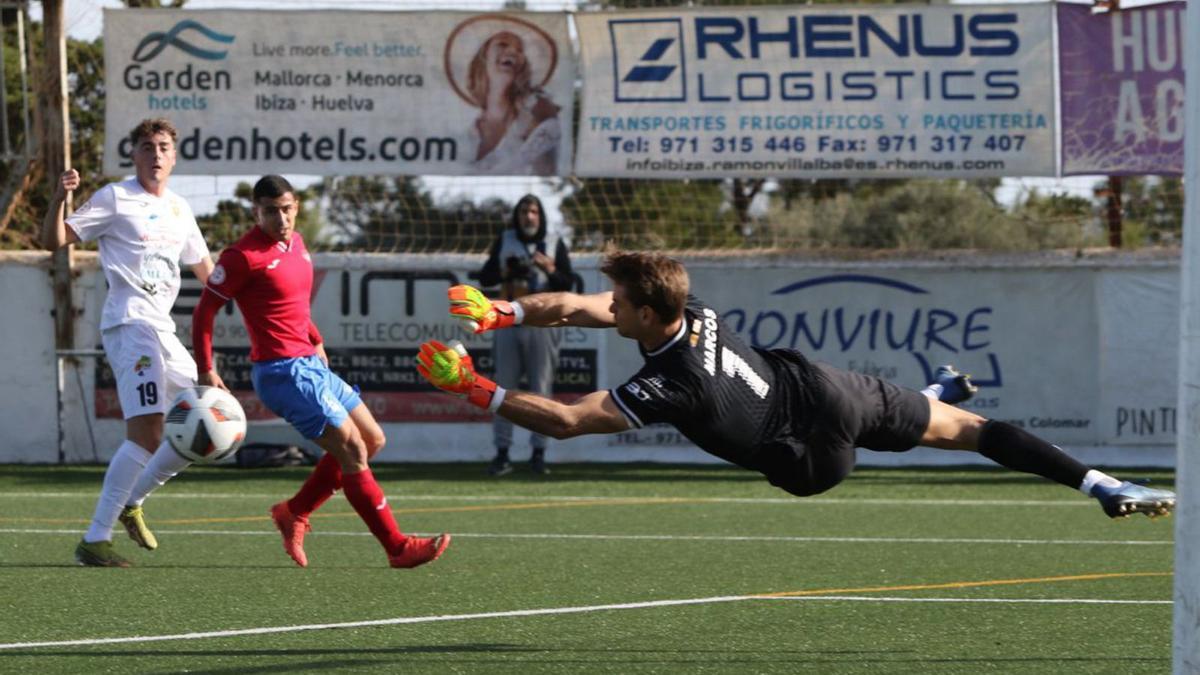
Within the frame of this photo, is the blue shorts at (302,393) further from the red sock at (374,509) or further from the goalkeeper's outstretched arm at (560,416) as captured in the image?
the goalkeeper's outstretched arm at (560,416)

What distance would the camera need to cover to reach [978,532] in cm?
1038

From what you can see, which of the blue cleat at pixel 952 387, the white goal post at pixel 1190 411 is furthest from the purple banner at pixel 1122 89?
the white goal post at pixel 1190 411

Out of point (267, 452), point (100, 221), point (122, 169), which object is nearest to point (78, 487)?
point (267, 452)

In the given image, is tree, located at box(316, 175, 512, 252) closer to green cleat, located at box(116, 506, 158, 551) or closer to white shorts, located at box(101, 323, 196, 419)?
white shorts, located at box(101, 323, 196, 419)

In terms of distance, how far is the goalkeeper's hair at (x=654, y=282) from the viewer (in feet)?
19.1

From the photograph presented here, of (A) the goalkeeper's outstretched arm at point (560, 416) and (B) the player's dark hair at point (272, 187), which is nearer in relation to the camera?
(A) the goalkeeper's outstretched arm at point (560, 416)

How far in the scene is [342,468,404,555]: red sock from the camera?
26.4 ft

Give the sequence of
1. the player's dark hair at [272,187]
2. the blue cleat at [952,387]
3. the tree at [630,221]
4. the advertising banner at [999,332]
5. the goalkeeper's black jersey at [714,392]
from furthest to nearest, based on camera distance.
A: the tree at [630,221]
the advertising banner at [999,332]
the player's dark hair at [272,187]
the blue cleat at [952,387]
the goalkeeper's black jersey at [714,392]

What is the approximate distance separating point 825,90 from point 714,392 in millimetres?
10408

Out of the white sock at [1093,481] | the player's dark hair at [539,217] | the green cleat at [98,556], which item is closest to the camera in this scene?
the white sock at [1093,481]

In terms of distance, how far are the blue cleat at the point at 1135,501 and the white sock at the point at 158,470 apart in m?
4.37

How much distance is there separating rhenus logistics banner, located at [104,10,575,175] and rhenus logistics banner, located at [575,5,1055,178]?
59 cm

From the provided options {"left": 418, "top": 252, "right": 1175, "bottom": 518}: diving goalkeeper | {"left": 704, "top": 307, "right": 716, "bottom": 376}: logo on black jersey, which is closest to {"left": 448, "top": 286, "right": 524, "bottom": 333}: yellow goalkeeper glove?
{"left": 418, "top": 252, "right": 1175, "bottom": 518}: diving goalkeeper

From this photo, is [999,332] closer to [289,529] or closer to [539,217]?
[539,217]
